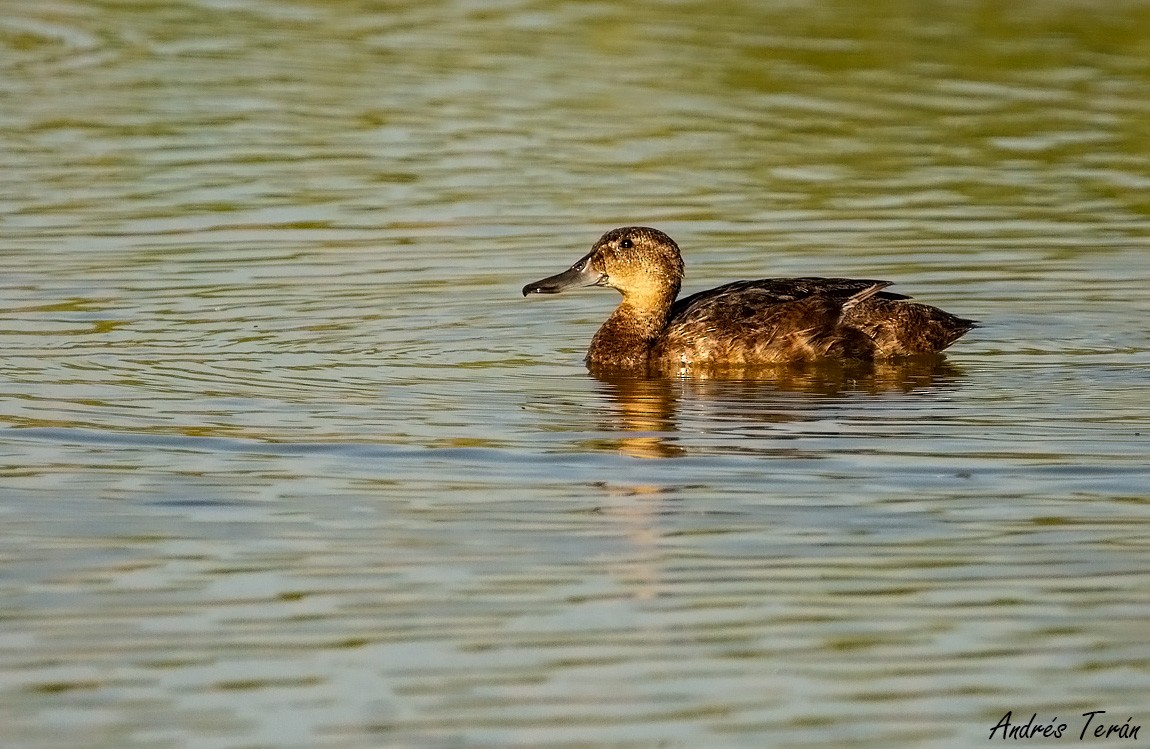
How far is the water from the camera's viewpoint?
6508 millimetres

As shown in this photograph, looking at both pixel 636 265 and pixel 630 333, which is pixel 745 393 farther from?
pixel 636 265

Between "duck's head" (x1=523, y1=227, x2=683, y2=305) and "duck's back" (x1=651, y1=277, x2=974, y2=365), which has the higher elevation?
"duck's head" (x1=523, y1=227, x2=683, y2=305)

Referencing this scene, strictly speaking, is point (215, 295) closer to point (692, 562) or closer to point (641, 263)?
point (641, 263)

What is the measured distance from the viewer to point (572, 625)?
6.95 metres

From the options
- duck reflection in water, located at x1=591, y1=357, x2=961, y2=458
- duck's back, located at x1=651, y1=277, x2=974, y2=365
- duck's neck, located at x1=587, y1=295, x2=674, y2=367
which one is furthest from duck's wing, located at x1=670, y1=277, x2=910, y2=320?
duck reflection in water, located at x1=591, y1=357, x2=961, y2=458

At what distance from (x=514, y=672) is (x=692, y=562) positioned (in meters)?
1.23

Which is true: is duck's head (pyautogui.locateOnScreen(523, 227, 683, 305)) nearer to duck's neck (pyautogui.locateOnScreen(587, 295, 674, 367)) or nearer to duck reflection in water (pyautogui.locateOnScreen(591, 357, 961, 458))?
duck's neck (pyautogui.locateOnScreen(587, 295, 674, 367))

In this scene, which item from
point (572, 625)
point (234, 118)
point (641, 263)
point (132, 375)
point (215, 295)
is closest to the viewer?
point (572, 625)

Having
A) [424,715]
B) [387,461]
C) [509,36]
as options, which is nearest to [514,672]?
[424,715]

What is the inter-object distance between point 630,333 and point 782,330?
79cm

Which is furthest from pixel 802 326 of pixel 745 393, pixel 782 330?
pixel 745 393

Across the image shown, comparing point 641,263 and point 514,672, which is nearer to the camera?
point 514,672

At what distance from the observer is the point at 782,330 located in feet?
38.5

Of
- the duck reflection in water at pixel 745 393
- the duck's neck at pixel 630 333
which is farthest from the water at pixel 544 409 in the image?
the duck's neck at pixel 630 333
